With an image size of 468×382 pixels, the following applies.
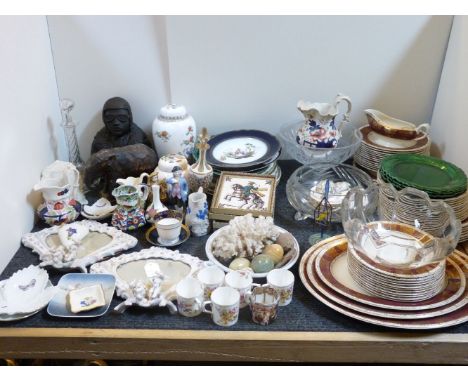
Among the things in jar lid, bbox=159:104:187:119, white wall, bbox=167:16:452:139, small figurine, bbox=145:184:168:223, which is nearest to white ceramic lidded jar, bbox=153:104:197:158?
jar lid, bbox=159:104:187:119

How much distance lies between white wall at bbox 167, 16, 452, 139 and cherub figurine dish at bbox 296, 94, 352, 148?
0.18m

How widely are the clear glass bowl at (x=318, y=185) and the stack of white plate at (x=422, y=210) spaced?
0.14m

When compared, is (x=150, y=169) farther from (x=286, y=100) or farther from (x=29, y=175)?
(x=286, y=100)

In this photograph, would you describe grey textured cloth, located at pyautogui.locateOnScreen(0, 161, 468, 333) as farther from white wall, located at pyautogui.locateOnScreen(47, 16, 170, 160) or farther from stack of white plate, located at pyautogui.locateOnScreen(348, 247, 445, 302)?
white wall, located at pyautogui.locateOnScreen(47, 16, 170, 160)

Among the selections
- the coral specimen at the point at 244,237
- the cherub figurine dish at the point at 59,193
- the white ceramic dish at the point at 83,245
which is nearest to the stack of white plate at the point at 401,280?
the coral specimen at the point at 244,237

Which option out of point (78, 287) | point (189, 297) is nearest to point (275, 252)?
point (189, 297)

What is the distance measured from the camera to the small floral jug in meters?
1.31

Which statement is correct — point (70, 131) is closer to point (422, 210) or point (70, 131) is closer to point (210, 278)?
point (210, 278)

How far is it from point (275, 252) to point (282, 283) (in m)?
0.13

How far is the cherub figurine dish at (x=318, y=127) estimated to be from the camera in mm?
1434

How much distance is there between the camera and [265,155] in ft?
5.09

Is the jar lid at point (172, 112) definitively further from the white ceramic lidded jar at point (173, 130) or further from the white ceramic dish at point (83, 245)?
the white ceramic dish at point (83, 245)

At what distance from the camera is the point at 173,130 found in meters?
1.52

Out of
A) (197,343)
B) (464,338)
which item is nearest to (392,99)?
(464,338)
